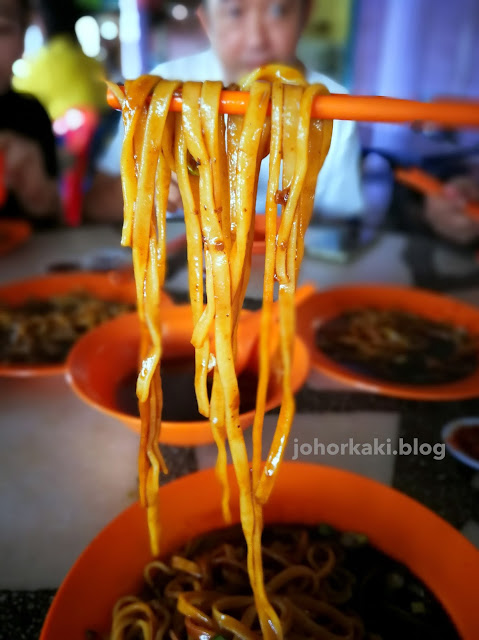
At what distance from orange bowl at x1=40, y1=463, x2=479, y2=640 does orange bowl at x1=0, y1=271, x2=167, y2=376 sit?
86 centimetres

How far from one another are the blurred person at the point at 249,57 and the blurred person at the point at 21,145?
24 cm

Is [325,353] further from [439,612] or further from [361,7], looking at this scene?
[361,7]

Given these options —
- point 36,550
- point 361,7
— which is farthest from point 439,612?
point 361,7

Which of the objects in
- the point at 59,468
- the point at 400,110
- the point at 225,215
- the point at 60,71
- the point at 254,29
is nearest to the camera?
the point at 400,110

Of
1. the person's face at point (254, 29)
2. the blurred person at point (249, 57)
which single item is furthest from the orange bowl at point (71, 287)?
the person's face at point (254, 29)

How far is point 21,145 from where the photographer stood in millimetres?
2316

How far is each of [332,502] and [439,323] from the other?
795mm

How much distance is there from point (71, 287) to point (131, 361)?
1.96ft

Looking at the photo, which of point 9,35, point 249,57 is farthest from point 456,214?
point 9,35

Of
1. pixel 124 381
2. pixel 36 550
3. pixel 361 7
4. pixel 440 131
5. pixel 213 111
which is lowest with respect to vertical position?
pixel 36 550

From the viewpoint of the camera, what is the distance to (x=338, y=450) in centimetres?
88

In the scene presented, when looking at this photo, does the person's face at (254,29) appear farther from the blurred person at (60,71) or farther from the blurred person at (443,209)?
the blurred person at (60,71)

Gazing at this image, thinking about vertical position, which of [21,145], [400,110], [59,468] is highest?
[400,110]

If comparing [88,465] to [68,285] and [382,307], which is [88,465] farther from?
[382,307]
